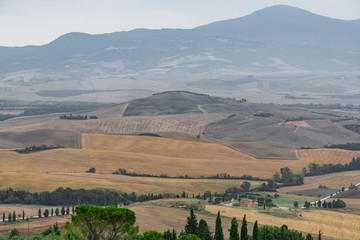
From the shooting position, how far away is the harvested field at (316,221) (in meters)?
106

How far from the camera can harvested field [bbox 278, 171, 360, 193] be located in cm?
15800

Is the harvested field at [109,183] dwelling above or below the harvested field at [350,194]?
above

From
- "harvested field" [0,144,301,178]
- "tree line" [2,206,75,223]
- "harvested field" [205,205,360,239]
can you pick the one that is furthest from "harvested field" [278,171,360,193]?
"tree line" [2,206,75,223]

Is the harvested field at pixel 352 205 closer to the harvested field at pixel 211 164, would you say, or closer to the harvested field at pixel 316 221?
the harvested field at pixel 316 221

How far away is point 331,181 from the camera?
164 meters

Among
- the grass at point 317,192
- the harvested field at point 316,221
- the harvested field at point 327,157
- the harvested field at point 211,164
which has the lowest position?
the grass at point 317,192

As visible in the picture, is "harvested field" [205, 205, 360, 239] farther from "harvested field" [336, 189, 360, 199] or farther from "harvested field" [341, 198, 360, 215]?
"harvested field" [336, 189, 360, 199]

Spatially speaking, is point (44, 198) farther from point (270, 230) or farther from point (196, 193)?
point (270, 230)

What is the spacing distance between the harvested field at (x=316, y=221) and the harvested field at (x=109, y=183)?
2435 centimetres

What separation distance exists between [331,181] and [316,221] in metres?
51.2

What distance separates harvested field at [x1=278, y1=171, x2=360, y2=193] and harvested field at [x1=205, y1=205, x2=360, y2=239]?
33.5 metres

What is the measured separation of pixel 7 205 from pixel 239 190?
180ft

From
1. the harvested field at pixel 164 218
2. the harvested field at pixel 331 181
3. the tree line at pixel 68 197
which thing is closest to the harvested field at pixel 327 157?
the harvested field at pixel 331 181

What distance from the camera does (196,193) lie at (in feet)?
475
